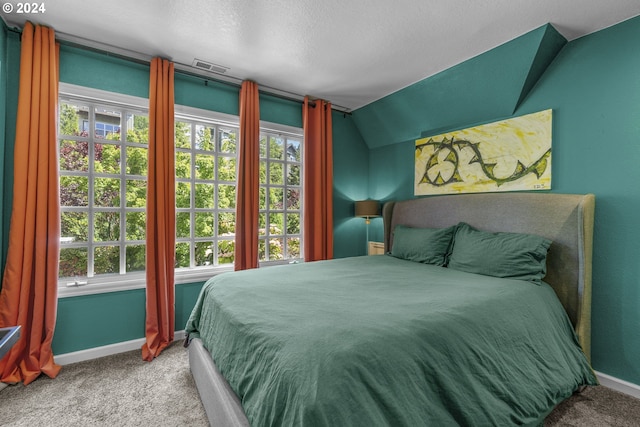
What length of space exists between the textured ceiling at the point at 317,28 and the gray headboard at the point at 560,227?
1280 millimetres

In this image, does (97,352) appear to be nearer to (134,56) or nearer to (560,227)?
(134,56)

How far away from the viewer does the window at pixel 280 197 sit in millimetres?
3441

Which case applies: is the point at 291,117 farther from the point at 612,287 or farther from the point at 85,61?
the point at 612,287

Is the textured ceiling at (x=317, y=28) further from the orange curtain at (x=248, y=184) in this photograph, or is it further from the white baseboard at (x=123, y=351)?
the white baseboard at (x=123, y=351)

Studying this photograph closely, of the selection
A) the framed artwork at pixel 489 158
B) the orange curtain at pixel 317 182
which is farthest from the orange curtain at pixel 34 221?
the framed artwork at pixel 489 158

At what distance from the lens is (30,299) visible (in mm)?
2146

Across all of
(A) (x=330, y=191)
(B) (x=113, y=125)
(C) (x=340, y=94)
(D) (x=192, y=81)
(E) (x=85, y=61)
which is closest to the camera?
(E) (x=85, y=61)

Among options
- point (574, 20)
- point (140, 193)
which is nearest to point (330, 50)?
point (574, 20)

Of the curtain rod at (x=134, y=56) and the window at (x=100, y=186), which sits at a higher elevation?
the curtain rod at (x=134, y=56)

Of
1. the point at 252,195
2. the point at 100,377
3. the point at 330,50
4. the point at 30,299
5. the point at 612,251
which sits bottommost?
the point at 100,377

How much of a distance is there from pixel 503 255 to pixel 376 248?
1793mm

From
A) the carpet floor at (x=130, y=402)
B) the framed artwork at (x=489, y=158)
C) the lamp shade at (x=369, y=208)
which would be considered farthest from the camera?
the lamp shade at (x=369, y=208)

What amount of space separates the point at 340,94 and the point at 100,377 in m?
3.46

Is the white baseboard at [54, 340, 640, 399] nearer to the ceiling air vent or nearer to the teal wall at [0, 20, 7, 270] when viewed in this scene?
the teal wall at [0, 20, 7, 270]
